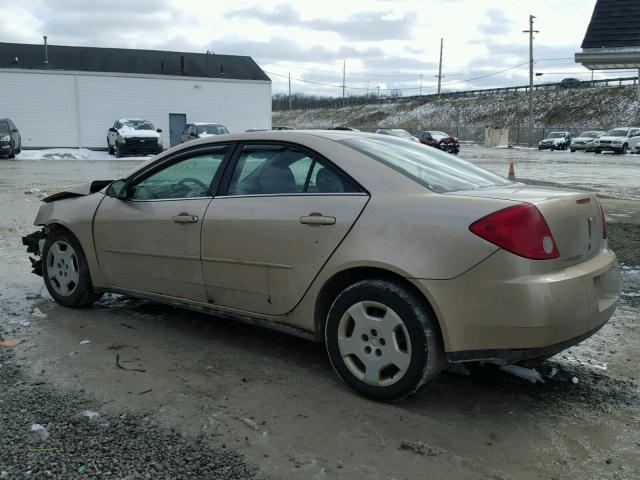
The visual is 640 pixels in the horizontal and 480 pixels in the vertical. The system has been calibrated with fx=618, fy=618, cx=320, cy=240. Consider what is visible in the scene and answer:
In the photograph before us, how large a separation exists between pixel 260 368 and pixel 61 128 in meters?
38.9

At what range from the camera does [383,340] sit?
11.2 ft

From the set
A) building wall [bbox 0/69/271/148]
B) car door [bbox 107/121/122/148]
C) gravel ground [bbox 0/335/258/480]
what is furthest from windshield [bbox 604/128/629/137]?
gravel ground [bbox 0/335/258/480]

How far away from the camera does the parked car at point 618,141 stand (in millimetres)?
39906

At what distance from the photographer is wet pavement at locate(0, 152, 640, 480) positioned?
2938 mm

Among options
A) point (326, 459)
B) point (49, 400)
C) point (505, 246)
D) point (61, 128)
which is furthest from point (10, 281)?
point (61, 128)

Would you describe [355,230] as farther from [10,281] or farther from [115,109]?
[115,109]

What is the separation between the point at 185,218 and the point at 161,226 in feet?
0.89

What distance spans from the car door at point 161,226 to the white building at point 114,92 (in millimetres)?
37475

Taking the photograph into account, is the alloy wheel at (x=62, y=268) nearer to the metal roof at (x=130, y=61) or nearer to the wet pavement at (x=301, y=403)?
the wet pavement at (x=301, y=403)

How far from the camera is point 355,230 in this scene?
3.51 meters

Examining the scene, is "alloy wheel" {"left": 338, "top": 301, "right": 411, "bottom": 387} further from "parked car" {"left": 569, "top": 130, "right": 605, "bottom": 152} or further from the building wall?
"parked car" {"left": 569, "top": 130, "right": 605, "bottom": 152}

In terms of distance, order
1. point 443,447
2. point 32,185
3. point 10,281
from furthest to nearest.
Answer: point 32,185 → point 10,281 → point 443,447

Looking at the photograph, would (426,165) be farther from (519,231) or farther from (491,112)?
(491,112)

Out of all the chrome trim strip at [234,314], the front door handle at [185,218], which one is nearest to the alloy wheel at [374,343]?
the chrome trim strip at [234,314]
